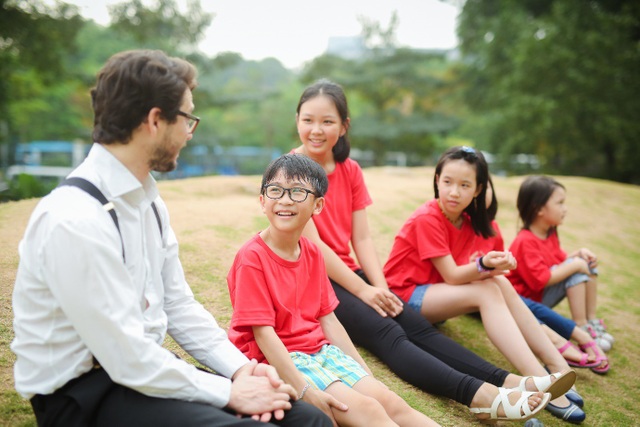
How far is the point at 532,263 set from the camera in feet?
13.2

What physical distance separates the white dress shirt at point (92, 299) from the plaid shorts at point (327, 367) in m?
0.50

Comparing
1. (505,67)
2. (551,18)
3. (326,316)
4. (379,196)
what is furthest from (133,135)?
(505,67)

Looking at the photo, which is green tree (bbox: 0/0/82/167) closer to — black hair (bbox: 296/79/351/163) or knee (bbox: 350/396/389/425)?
black hair (bbox: 296/79/351/163)

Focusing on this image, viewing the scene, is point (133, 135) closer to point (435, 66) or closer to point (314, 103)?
point (314, 103)

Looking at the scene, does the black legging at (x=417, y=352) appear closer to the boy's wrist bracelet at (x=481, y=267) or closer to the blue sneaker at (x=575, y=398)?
the boy's wrist bracelet at (x=481, y=267)

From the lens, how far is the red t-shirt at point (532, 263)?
4.00 metres

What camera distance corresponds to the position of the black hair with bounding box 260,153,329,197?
2.52 m

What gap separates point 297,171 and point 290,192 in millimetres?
102

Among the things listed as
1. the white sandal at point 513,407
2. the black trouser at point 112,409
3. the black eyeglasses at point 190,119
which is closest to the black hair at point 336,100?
the black eyeglasses at point 190,119

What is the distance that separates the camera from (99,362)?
5.74 feet

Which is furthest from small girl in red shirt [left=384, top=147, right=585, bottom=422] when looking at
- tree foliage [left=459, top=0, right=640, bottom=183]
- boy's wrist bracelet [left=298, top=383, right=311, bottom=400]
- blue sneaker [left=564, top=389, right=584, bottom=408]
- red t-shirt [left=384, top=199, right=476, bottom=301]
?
tree foliage [left=459, top=0, right=640, bottom=183]

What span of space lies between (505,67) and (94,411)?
20162 millimetres

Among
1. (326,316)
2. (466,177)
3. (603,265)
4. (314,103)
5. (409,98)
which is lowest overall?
(603,265)

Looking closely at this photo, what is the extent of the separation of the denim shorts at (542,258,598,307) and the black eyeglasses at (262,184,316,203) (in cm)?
240
